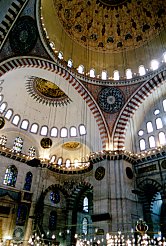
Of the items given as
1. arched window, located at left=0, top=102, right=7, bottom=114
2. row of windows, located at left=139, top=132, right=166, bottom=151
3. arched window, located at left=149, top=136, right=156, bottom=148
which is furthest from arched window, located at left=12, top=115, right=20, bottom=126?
arched window, located at left=149, top=136, right=156, bottom=148

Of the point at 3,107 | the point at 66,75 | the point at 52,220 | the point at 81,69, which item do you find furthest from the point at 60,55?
the point at 52,220

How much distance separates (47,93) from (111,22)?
6846 millimetres

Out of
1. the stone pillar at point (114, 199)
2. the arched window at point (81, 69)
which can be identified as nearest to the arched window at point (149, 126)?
the stone pillar at point (114, 199)

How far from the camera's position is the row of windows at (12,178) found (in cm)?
1557

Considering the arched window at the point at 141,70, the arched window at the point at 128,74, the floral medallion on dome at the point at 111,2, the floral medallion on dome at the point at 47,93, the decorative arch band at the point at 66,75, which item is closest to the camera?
the decorative arch band at the point at 66,75

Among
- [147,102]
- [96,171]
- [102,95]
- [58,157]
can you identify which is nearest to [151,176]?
[96,171]

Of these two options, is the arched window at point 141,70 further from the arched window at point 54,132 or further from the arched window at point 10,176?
the arched window at point 10,176

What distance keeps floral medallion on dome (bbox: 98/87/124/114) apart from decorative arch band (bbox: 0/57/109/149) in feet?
1.78

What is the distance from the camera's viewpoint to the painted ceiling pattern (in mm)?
15336

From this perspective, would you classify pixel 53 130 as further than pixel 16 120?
Yes

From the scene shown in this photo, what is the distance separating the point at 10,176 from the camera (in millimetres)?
15805

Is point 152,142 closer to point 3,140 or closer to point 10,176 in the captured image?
point 10,176

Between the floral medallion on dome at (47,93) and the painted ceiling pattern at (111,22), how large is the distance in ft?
12.5

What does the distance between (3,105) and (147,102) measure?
390 inches
